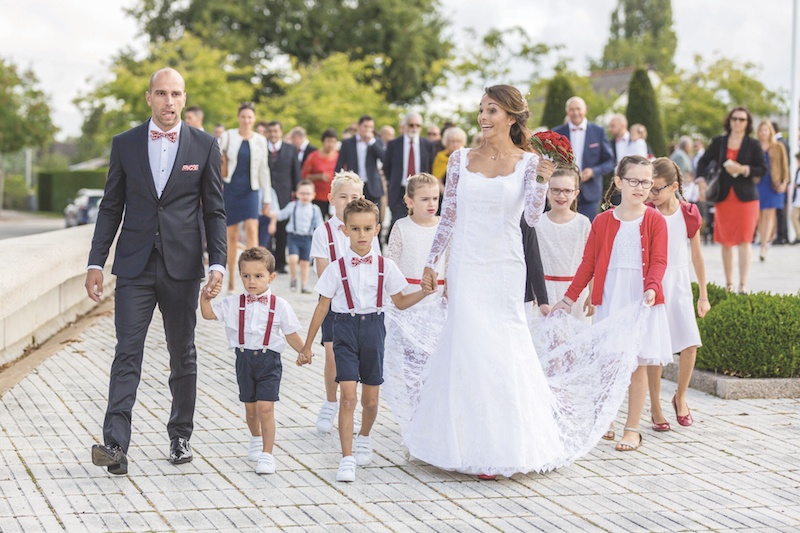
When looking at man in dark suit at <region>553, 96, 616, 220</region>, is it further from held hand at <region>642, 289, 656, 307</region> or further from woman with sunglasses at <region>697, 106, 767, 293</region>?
held hand at <region>642, 289, 656, 307</region>

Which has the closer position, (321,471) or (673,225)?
(321,471)

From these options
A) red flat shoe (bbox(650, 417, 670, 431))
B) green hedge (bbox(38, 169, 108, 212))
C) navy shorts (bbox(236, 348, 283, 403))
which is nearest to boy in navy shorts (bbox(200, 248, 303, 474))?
navy shorts (bbox(236, 348, 283, 403))

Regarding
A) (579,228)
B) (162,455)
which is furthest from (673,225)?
(162,455)

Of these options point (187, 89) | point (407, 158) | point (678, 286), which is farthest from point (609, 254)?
point (187, 89)

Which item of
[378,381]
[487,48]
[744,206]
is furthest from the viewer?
[487,48]

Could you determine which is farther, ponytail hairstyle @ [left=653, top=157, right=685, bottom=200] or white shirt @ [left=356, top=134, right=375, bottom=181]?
white shirt @ [left=356, top=134, right=375, bottom=181]

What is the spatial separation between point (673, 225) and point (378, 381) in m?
2.58

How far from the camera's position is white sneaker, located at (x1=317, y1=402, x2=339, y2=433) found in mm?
7449

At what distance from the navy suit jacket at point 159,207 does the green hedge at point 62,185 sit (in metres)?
56.1

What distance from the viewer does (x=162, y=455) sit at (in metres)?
6.72

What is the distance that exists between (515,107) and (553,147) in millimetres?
335

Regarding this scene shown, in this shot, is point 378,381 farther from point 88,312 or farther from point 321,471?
point 88,312

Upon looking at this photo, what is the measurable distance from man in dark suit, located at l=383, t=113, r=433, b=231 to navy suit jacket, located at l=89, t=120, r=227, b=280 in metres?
9.20

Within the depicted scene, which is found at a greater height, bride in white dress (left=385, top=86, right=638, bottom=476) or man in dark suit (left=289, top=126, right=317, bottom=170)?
man in dark suit (left=289, top=126, right=317, bottom=170)
